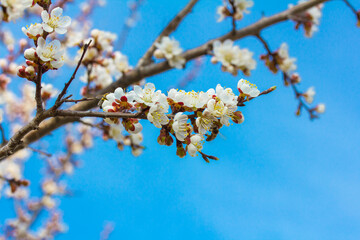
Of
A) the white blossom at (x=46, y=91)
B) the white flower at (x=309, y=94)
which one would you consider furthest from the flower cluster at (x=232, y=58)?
the white blossom at (x=46, y=91)

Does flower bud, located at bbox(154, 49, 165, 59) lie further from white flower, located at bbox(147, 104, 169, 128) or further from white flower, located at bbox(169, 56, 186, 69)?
white flower, located at bbox(147, 104, 169, 128)

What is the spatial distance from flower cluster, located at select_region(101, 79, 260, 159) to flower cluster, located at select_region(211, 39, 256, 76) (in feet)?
5.44

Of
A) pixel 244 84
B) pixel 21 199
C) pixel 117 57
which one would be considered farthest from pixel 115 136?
pixel 21 199

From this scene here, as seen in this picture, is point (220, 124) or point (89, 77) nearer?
point (220, 124)

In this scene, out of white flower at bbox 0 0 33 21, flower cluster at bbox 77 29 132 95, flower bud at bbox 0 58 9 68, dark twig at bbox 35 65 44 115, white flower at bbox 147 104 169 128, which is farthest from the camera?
flower bud at bbox 0 58 9 68

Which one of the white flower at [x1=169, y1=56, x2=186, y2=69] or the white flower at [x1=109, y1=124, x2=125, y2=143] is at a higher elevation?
the white flower at [x1=169, y1=56, x2=186, y2=69]

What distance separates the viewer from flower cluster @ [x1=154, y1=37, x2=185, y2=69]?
291 centimetres

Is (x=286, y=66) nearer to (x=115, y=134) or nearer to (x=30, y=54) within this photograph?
(x=115, y=134)

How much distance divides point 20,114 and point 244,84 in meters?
6.67

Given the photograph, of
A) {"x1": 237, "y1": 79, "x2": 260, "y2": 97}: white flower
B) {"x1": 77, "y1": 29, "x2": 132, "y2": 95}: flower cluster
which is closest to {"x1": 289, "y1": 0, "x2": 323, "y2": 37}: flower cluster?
{"x1": 77, "y1": 29, "x2": 132, "y2": 95}: flower cluster

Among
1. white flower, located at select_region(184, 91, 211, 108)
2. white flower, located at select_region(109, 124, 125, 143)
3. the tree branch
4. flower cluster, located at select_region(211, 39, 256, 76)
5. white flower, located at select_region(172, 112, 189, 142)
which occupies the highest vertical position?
the tree branch

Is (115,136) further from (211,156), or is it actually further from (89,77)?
(211,156)

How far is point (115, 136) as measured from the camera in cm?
251

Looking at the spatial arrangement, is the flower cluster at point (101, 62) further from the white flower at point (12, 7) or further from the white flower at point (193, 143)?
the white flower at point (193, 143)
